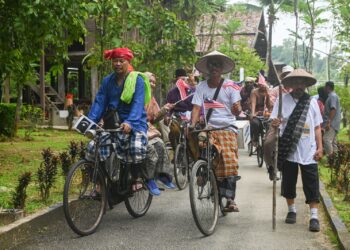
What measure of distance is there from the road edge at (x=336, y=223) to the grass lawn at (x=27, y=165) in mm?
3485

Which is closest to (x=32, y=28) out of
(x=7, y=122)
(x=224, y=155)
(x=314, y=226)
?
(x=224, y=155)

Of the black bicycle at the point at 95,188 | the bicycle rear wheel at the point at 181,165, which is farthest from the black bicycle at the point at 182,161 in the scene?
the black bicycle at the point at 95,188

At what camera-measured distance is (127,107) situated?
724 centimetres

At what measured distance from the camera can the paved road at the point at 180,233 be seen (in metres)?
6.24

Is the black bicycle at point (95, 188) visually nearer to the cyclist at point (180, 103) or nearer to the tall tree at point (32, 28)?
the tall tree at point (32, 28)

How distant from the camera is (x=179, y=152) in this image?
10.4 meters

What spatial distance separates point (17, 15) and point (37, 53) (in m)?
2.65

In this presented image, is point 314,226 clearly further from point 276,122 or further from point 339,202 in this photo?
point 339,202

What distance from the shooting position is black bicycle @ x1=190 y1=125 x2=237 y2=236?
21.0 feet

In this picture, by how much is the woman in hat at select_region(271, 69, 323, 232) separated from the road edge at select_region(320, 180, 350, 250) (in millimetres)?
265

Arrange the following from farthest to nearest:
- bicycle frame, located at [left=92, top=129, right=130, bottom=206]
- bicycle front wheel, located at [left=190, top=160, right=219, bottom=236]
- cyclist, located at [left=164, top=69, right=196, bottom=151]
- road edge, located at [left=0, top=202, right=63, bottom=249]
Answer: cyclist, located at [left=164, top=69, right=196, bottom=151] < bicycle frame, located at [left=92, top=129, right=130, bottom=206] < bicycle front wheel, located at [left=190, top=160, right=219, bottom=236] < road edge, located at [left=0, top=202, right=63, bottom=249]

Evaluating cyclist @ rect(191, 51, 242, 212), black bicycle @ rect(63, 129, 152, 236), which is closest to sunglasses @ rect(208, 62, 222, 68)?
cyclist @ rect(191, 51, 242, 212)

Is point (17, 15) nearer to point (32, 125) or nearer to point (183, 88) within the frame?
point (183, 88)

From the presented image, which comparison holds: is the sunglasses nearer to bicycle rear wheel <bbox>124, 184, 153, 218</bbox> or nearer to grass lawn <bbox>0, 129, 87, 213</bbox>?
bicycle rear wheel <bbox>124, 184, 153, 218</bbox>
